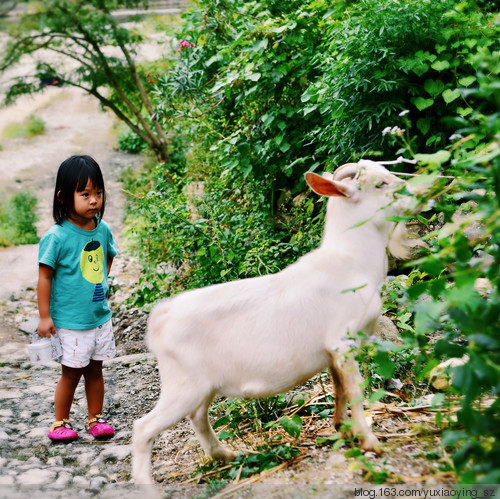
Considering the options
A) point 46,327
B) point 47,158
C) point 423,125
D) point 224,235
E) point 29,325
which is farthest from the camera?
point 47,158

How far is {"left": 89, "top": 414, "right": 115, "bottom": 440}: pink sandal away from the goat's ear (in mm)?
2109

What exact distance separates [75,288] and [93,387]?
2.22ft

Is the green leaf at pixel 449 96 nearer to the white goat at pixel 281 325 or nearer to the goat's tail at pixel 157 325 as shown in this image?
the white goat at pixel 281 325

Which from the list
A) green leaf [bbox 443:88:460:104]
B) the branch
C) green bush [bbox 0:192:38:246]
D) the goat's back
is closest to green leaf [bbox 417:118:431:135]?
green leaf [bbox 443:88:460:104]

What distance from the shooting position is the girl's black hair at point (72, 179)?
133 inches

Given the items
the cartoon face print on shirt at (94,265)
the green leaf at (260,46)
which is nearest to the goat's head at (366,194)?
the cartoon face print on shirt at (94,265)

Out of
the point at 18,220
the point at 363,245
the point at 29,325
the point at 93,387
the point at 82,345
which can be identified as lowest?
the point at 29,325

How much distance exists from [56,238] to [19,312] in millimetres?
3663

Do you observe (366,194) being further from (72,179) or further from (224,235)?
(224,235)

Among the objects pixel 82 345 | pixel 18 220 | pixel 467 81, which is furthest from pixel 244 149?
pixel 18 220

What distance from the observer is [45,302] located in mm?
3328

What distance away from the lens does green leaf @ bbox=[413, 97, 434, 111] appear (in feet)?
12.9

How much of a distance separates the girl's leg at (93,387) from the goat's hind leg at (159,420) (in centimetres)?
116

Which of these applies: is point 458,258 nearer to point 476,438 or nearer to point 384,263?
point 476,438
